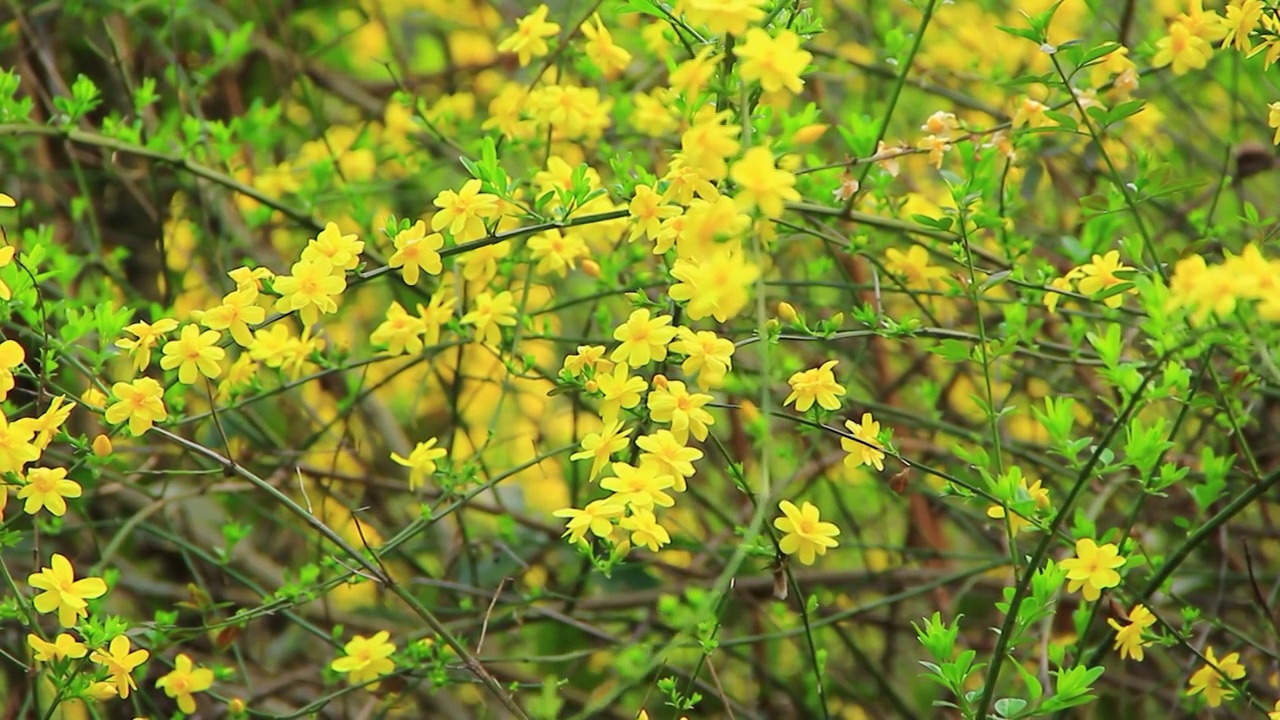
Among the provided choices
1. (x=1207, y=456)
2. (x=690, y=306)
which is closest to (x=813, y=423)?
(x=690, y=306)

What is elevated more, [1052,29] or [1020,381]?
[1052,29]

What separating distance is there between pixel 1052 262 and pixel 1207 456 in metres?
1.08

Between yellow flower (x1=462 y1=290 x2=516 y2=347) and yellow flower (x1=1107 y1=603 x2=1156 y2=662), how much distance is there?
2.51ft

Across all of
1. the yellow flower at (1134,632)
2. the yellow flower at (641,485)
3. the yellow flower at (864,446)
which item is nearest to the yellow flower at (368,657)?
the yellow flower at (641,485)

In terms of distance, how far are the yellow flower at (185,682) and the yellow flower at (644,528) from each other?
651 mm

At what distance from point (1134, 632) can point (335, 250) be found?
3.02 feet

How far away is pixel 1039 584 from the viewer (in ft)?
4.17

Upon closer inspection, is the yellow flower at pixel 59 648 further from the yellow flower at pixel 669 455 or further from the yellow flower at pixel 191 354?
the yellow flower at pixel 669 455

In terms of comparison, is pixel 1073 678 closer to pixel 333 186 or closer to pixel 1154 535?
pixel 1154 535

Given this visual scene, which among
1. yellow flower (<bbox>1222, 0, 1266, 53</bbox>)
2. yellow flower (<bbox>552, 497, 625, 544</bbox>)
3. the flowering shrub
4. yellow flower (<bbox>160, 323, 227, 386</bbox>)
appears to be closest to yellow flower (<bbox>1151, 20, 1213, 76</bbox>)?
the flowering shrub

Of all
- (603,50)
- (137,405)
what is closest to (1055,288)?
(603,50)

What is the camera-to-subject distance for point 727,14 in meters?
1.03

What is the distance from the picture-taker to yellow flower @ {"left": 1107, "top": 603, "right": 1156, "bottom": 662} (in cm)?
136

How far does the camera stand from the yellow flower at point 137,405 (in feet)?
4.15
